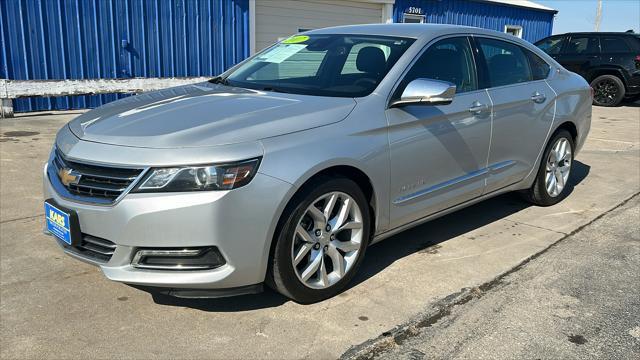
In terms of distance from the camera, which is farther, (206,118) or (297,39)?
(297,39)

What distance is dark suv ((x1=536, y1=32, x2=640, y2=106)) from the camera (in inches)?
525

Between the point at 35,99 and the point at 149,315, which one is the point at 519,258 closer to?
the point at 149,315

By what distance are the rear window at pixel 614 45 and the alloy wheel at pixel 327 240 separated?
12.9 meters

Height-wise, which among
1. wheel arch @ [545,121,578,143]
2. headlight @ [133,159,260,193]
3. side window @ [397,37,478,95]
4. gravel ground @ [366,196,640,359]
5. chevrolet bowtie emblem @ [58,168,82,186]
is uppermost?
side window @ [397,37,478,95]

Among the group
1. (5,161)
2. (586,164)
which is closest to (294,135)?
(5,161)

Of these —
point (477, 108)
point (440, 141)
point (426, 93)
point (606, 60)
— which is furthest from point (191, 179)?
point (606, 60)

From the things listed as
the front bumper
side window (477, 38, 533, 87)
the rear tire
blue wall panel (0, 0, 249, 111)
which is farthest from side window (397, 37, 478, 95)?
blue wall panel (0, 0, 249, 111)

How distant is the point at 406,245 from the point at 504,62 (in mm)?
1733

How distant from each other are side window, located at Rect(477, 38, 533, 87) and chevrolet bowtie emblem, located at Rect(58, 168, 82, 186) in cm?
301

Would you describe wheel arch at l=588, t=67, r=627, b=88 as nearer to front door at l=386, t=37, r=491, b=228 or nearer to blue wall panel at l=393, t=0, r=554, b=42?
blue wall panel at l=393, t=0, r=554, b=42

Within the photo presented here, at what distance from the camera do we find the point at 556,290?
3.46 m

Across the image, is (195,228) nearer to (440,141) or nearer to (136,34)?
(440,141)

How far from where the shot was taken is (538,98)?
15.4 feet

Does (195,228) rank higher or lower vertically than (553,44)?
lower
